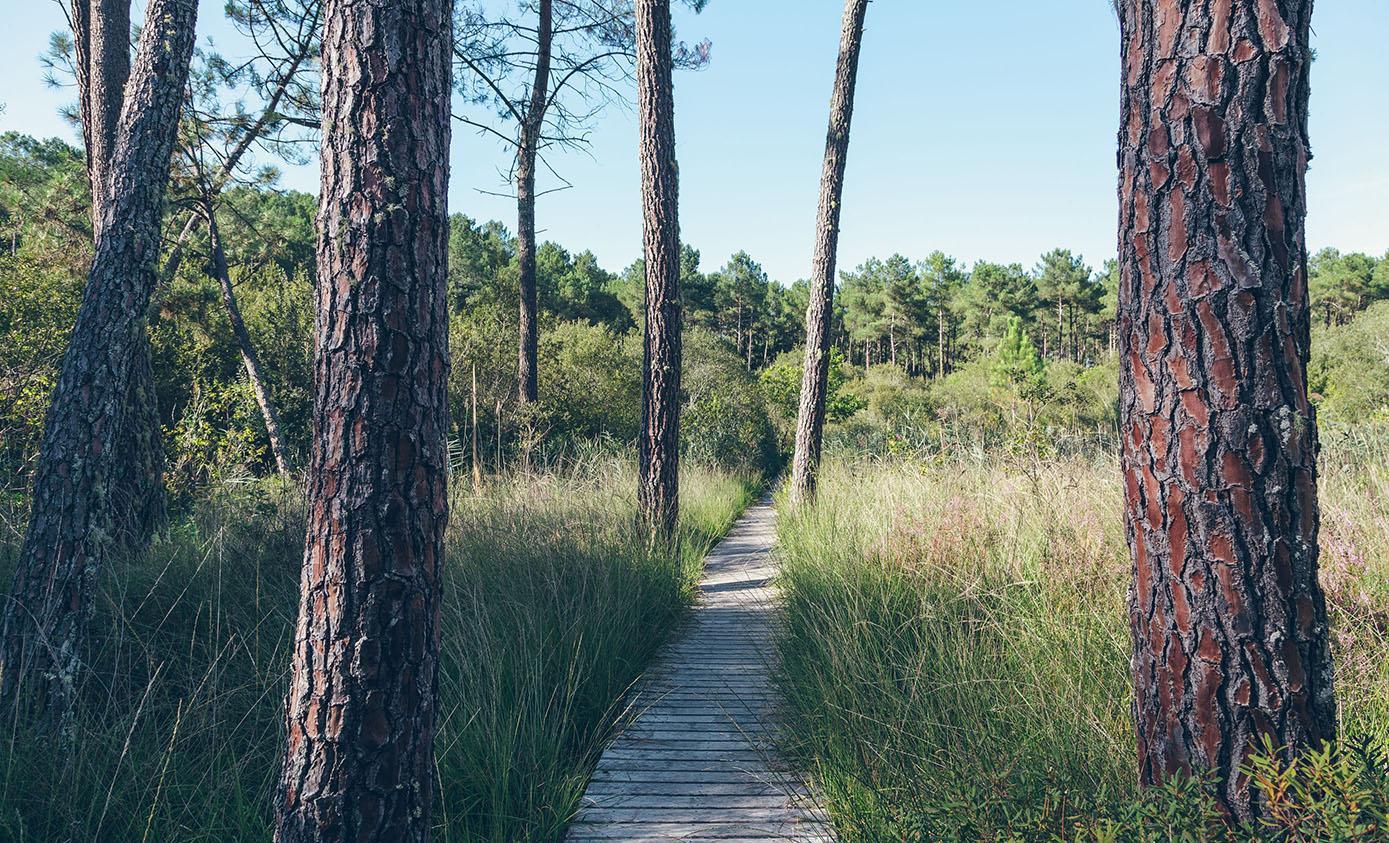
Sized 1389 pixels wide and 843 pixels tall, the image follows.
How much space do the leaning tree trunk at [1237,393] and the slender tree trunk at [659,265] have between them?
17.5 feet

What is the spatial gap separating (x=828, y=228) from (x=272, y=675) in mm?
8119

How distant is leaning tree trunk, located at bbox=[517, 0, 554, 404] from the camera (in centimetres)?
1251

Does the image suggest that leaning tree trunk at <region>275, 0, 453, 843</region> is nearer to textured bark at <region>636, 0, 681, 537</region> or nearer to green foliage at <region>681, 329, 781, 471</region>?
textured bark at <region>636, 0, 681, 537</region>

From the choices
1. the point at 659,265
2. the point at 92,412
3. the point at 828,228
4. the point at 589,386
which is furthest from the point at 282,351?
the point at 92,412

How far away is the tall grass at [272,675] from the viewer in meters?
2.48

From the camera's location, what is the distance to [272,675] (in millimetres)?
3100

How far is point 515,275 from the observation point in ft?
96.7

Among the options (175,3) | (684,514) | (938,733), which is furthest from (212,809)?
(684,514)

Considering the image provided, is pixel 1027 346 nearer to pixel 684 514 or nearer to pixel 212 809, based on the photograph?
pixel 684 514

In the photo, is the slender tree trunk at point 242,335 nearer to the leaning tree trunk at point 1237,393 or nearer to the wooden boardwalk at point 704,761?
the wooden boardwalk at point 704,761

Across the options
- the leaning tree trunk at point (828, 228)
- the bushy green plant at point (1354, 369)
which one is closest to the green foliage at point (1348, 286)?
the bushy green plant at point (1354, 369)

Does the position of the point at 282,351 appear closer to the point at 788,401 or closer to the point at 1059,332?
the point at 788,401

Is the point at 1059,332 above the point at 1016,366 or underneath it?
above

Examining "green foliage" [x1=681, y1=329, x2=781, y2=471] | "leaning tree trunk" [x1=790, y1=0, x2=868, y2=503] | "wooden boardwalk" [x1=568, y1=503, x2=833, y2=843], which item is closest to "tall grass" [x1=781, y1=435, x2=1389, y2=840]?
"wooden boardwalk" [x1=568, y1=503, x2=833, y2=843]
